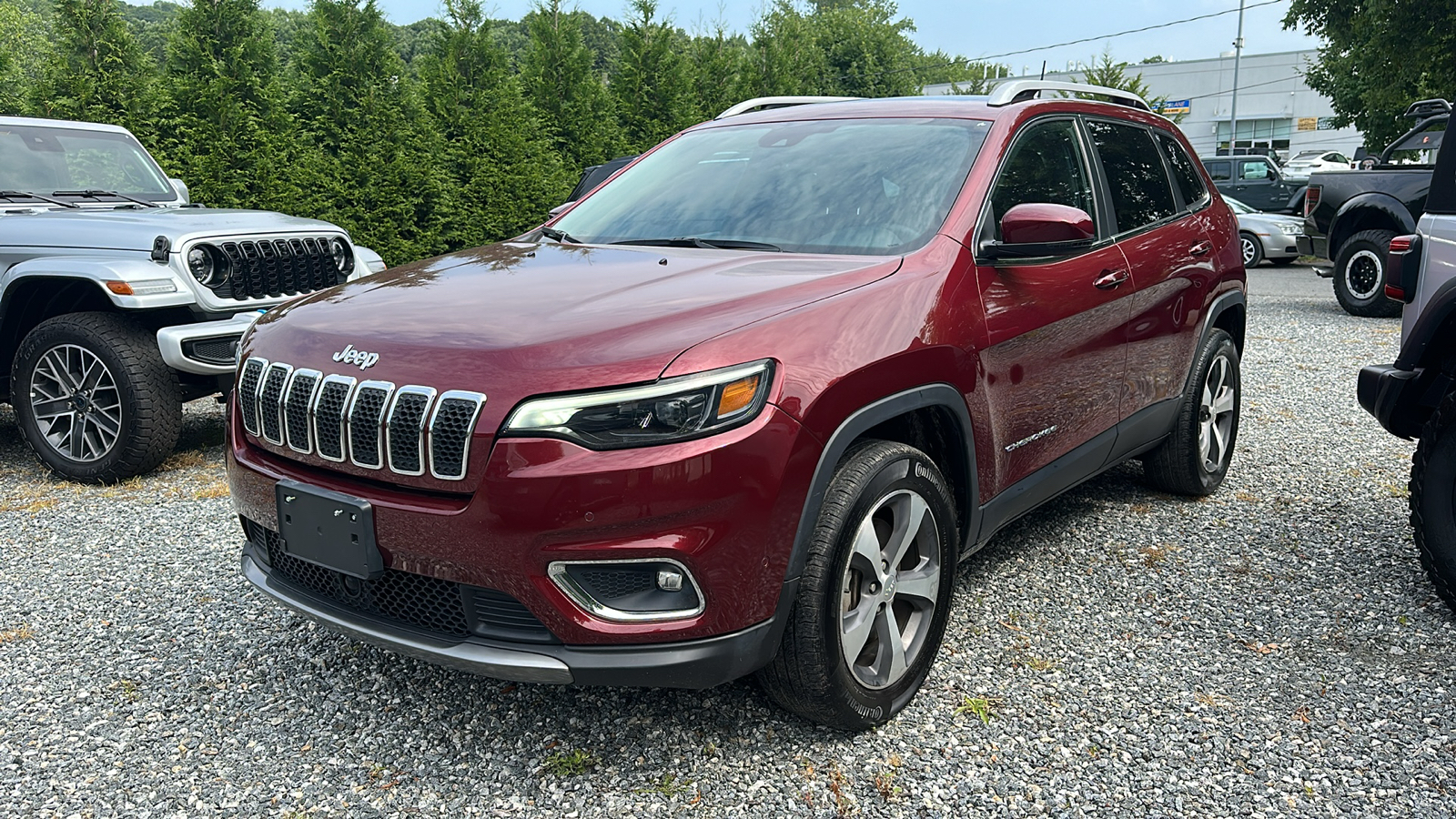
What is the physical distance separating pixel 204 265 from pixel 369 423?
3620mm

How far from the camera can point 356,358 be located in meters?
2.59

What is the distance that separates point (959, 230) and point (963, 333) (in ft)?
1.12

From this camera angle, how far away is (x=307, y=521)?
8.61 ft

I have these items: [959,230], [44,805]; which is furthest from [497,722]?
[959,230]

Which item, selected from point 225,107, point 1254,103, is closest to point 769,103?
point 225,107

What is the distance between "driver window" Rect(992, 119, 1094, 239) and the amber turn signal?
1269 millimetres

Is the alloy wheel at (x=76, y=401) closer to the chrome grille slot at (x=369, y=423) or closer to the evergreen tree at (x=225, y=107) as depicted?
the chrome grille slot at (x=369, y=423)

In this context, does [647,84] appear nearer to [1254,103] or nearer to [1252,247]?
[1252,247]

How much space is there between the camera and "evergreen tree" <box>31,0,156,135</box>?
9.43 meters

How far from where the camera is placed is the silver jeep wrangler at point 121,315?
17.2ft

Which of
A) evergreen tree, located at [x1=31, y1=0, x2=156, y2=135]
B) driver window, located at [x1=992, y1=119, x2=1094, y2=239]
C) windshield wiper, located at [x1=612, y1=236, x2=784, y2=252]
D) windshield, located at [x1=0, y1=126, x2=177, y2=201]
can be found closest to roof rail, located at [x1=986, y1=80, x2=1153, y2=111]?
driver window, located at [x1=992, y1=119, x2=1094, y2=239]

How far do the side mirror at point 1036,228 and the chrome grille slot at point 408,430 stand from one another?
1.68 metres

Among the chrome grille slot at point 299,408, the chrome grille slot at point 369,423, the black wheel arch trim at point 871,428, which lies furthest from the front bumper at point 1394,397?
the chrome grille slot at point 299,408

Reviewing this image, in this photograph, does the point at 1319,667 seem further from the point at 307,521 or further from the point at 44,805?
the point at 44,805
